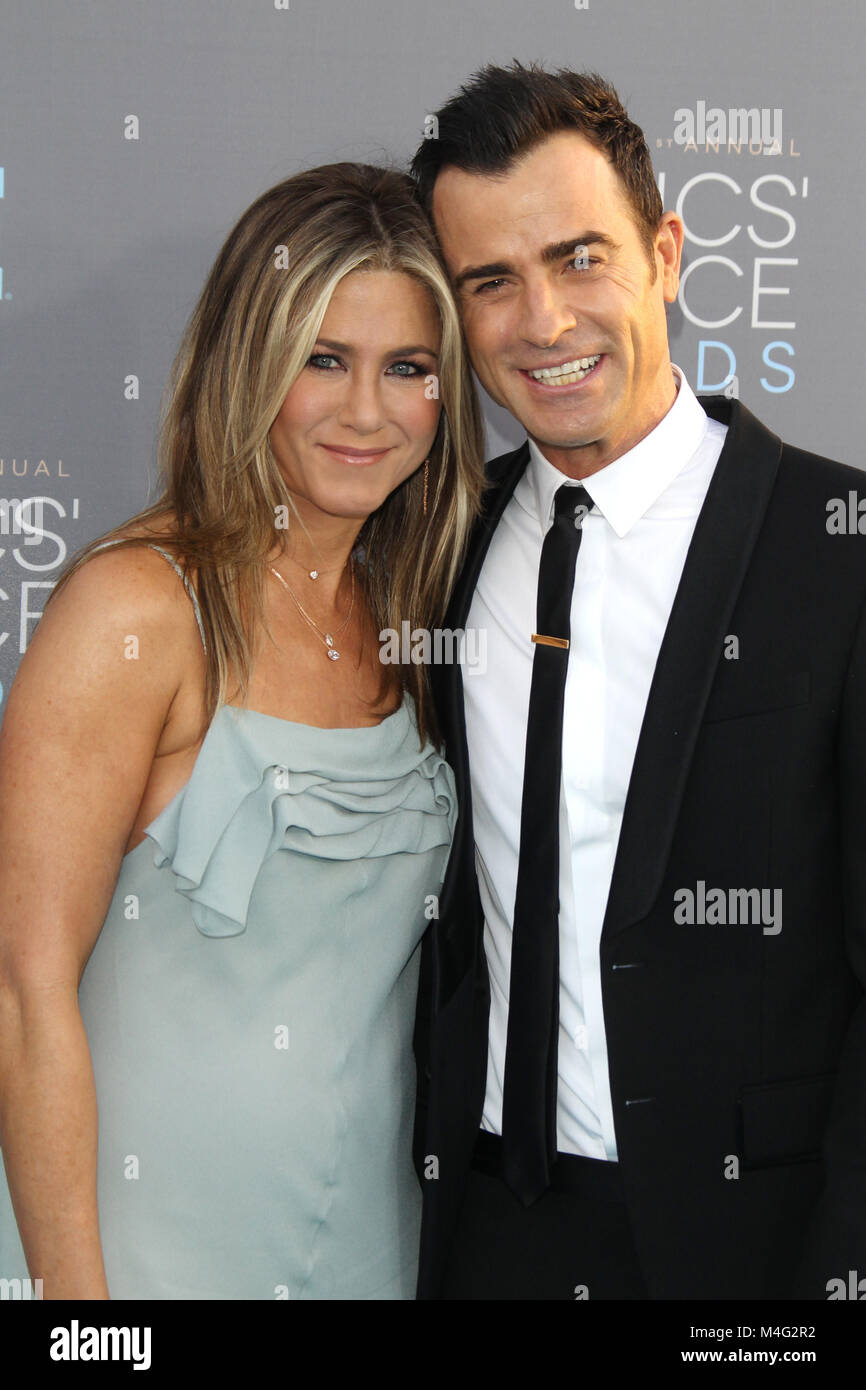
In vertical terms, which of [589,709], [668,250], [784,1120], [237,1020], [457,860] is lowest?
[784,1120]

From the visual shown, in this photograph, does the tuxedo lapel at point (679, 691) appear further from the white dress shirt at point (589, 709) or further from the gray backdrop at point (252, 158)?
the gray backdrop at point (252, 158)

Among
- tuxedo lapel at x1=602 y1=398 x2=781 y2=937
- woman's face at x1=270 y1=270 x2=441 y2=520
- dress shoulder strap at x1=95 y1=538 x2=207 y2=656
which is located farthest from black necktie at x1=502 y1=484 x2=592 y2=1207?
dress shoulder strap at x1=95 y1=538 x2=207 y2=656

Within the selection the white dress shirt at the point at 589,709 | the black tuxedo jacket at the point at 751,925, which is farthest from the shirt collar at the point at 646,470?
the black tuxedo jacket at the point at 751,925

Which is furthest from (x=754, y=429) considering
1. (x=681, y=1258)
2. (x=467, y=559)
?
(x=681, y=1258)

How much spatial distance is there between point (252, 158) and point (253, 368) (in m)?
0.86

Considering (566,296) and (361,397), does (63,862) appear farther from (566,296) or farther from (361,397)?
(566,296)

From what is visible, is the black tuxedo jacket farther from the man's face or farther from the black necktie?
the man's face

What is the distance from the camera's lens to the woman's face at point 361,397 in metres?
1.88

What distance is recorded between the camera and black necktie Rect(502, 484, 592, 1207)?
1.74 m

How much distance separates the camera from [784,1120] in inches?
66.7

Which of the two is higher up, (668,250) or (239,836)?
(668,250)

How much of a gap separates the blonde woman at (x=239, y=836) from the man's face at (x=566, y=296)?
89 mm

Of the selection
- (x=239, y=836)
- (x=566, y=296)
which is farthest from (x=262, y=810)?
(x=566, y=296)

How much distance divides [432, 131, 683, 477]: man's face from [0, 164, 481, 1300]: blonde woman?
89 millimetres
